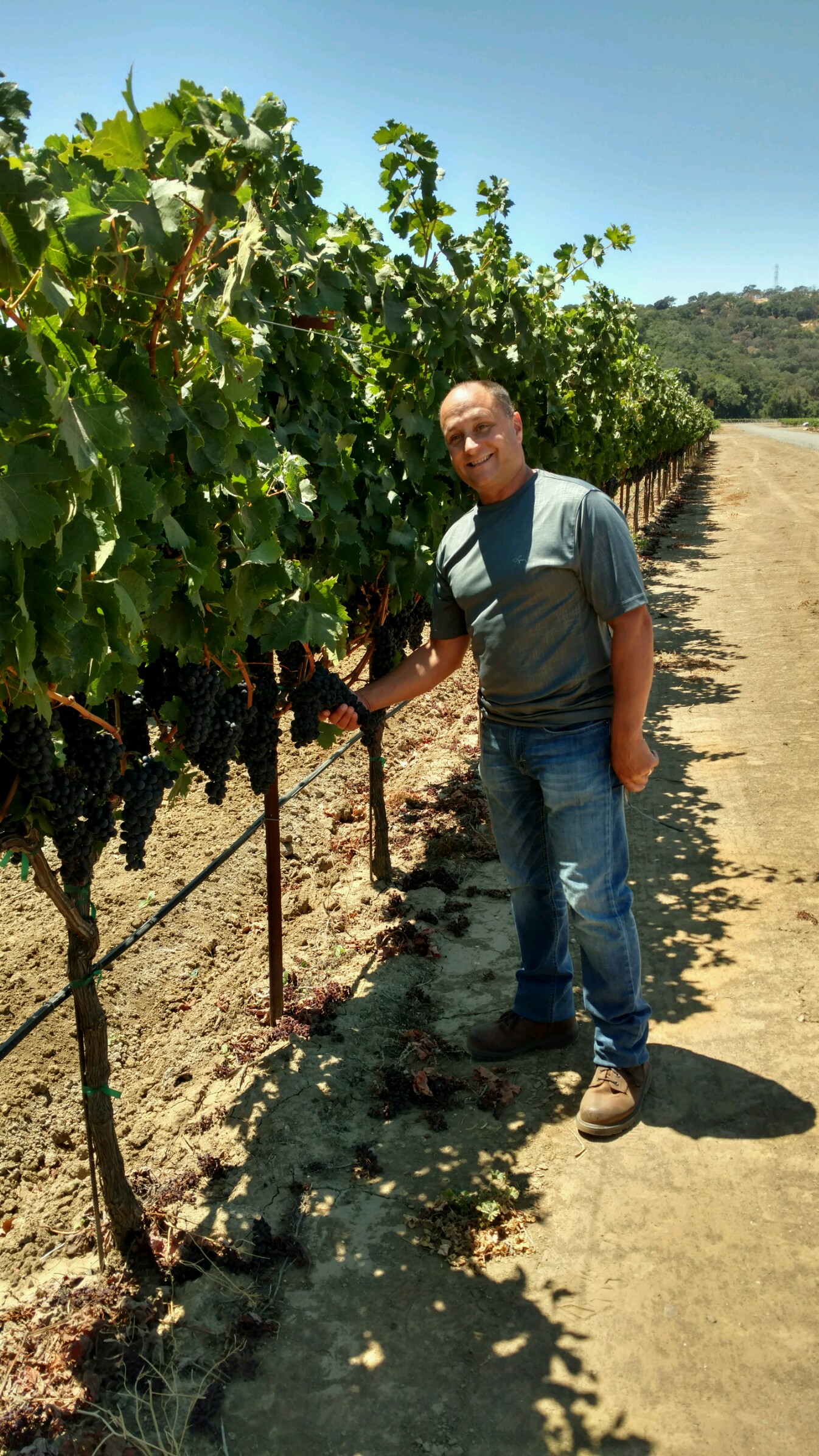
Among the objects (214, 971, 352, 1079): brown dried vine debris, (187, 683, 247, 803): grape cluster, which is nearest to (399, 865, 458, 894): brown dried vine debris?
(214, 971, 352, 1079): brown dried vine debris

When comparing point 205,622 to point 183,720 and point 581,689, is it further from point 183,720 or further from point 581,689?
point 581,689

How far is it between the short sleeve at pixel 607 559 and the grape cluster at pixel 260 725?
1.13 meters

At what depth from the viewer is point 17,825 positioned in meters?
2.55

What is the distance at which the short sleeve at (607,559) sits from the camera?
294 cm

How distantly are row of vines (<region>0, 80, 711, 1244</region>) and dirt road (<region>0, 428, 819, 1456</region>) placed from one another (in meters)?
0.57

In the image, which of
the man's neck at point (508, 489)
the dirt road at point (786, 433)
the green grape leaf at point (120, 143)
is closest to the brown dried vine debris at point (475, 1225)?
the man's neck at point (508, 489)

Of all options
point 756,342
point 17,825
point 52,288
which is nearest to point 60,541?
point 52,288

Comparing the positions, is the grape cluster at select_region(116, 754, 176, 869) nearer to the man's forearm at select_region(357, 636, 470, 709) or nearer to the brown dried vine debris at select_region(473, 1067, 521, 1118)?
the man's forearm at select_region(357, 636, 470, 709)

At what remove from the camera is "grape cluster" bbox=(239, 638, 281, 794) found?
3.52 m

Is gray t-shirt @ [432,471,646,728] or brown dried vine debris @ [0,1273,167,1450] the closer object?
brown dried vine debris @ [0,1273,167,1450]

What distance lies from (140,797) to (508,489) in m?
1.50

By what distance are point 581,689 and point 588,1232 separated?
1.62 meters

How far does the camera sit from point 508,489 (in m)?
3.22

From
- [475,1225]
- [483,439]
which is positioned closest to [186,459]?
[483,439]
